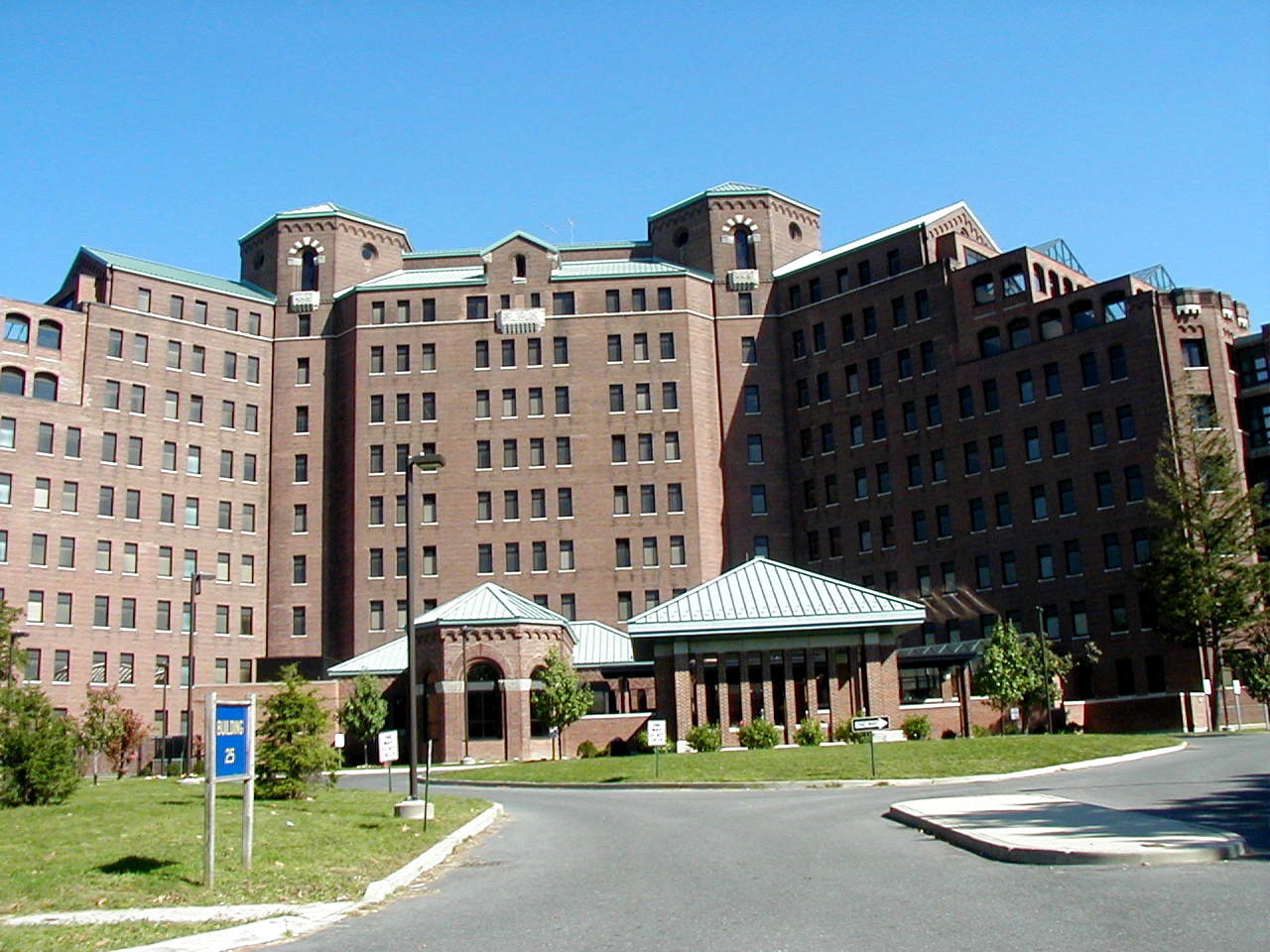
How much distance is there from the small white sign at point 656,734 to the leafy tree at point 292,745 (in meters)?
9.05

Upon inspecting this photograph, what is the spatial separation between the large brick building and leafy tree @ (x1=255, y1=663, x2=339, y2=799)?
46.0 m

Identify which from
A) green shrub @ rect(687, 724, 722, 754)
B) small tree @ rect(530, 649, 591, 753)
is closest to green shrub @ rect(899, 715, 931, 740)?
green shrub @ rect(687, 724, 722, 754)

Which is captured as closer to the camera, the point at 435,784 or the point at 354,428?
the point at 435,784

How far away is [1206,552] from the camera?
193 ft

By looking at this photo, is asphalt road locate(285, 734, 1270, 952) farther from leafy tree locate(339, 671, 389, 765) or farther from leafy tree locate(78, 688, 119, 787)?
leafy tree locate(339, 671, 389, 765)

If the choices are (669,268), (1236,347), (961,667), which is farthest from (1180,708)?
(669,268)

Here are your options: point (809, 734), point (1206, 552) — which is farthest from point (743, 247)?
point (809, 734)

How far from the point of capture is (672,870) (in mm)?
16188

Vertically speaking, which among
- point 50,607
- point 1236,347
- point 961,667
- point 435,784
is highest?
point 1236,347

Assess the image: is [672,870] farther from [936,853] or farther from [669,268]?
[669,268]

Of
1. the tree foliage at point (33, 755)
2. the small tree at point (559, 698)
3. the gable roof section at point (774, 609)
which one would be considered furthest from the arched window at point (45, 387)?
the tree foliage at point (33, 755)

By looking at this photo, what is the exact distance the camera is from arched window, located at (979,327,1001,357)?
7419cm

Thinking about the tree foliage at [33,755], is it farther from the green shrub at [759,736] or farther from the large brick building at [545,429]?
the large brick building at [545,429]

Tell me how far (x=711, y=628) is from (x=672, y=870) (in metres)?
32.9
